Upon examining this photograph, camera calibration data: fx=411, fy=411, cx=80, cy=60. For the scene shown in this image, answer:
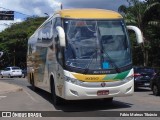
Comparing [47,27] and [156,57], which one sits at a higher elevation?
[47,27]

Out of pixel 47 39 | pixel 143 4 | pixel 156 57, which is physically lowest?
pixel 156 57

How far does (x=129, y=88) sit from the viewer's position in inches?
579

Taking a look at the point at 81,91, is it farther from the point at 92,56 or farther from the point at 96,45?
the point at 96,45

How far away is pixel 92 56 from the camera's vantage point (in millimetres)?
14383

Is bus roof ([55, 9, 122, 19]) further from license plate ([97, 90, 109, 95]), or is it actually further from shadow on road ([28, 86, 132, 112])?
shadow on road ([28, 86, 132, 112])

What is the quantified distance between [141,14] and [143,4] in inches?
110

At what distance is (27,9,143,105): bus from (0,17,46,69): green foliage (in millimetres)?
68065

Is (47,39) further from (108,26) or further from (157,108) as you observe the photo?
(157,108)

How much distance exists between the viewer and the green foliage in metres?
85.6

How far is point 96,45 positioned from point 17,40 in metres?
72.8

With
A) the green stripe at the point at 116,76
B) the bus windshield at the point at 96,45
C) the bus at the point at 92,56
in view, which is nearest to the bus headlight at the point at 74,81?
the bus at the point at 92,56

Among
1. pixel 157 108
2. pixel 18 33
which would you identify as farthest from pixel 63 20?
pixel 18 33

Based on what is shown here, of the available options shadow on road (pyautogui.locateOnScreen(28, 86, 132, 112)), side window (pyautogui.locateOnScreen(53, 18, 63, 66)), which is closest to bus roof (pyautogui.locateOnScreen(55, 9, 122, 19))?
side window (pyautogui.locateOnScreen(53, 18, 63, 66))

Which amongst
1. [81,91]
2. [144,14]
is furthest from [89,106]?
[144,14]
